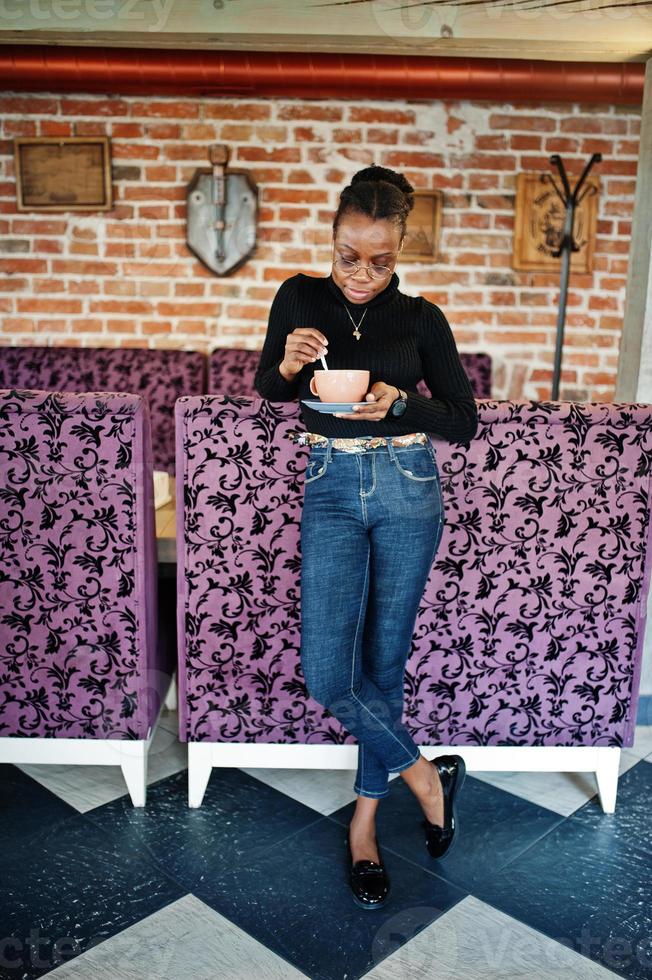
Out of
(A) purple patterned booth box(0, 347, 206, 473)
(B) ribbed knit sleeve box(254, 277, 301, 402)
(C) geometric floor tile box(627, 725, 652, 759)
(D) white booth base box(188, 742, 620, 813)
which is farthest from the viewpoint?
(A) purple patterned booth box(0, 347, 206, 473)

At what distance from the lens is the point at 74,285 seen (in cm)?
344

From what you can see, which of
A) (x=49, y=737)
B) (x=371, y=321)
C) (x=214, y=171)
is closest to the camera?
(x=371, y=321)

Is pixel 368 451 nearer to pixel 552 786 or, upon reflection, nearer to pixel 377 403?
pixel 377 403

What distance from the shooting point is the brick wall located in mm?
3307

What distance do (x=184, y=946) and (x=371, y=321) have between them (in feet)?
3.80

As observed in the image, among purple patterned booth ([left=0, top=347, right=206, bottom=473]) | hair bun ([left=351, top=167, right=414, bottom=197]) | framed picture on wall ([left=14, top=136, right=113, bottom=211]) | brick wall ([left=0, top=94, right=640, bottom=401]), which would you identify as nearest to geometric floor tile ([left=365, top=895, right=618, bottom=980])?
hair bun ([left=351, top=167, right=414, bottom=197])

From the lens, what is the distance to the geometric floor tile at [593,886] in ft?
4.81

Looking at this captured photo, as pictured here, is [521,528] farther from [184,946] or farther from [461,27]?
[461,27]

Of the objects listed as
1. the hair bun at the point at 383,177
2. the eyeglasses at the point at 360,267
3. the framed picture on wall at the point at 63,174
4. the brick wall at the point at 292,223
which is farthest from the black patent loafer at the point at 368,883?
the framed picture on wall at the point at 63,174

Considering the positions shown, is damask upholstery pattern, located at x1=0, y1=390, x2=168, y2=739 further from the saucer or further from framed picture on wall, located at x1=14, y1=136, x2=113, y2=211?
framed picture on wall, located at x1=14, y1=136, x2=113, y2=211

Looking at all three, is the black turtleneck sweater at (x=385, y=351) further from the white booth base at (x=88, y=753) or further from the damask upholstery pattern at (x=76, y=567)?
the white booth base at (x=88, y=753)

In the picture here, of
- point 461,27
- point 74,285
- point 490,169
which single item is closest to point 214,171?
point 74,285

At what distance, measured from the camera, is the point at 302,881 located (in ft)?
5.29

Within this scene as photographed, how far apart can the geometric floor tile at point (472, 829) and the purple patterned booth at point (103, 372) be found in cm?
172
